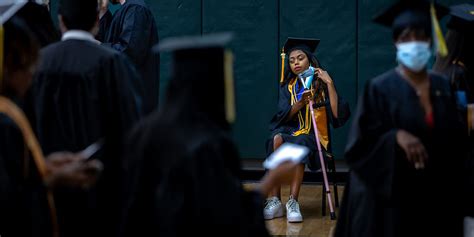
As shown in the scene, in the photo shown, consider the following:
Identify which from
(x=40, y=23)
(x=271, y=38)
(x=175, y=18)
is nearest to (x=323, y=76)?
(x=271, y=38)

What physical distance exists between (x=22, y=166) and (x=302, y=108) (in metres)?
5.16

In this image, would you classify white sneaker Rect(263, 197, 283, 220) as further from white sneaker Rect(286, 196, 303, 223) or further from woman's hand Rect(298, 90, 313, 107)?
woman's hand Rect(298, 90, 313, 107)

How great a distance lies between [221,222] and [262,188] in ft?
1.27

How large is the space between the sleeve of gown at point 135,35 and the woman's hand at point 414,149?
3.53 m

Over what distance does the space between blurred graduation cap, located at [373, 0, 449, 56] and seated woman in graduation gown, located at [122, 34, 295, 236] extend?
156 cm

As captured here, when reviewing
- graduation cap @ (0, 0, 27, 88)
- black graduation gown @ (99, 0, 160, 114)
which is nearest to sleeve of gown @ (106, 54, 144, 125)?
graduation cap @ (0, 0, 27, 88)

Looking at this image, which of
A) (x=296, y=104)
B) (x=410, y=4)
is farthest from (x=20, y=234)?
(x=296, y=104)

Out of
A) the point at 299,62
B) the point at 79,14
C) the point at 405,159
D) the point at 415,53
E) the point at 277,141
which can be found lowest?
the point at 277,141

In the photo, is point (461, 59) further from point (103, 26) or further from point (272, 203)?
point (103, 26)

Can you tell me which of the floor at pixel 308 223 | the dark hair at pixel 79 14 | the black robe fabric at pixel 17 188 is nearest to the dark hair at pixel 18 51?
the black robe fabric at pixel 17 188

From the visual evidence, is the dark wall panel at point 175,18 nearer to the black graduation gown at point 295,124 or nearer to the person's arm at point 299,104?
the black graduation gown at point 295,124

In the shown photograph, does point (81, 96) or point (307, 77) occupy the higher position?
point (81, 96)

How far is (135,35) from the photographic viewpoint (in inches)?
282

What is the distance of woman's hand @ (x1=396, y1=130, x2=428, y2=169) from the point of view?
4.05m
